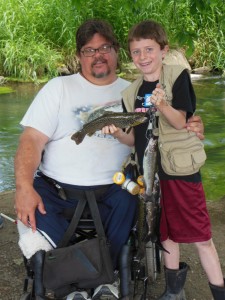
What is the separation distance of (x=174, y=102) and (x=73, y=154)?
74 centimetres

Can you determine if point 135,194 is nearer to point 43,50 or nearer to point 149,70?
point 149,70

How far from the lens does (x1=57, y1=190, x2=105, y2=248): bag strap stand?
269cm

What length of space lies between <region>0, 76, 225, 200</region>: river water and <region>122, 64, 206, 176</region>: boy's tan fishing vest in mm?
2927

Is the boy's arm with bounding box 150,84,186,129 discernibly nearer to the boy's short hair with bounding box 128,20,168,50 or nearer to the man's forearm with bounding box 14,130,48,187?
the boy's short hair with bounding box 128,20,168,50

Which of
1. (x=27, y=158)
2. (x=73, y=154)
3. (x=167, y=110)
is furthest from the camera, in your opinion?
(x=73, y=154)

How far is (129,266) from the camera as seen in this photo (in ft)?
8.57

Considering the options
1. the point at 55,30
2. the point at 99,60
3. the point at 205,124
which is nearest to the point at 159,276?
the point at 99,60

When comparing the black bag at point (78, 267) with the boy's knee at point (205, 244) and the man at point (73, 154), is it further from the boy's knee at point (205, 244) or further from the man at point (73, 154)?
the boy's knee at point (205, 244)

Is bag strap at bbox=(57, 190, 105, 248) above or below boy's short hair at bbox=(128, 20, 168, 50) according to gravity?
below

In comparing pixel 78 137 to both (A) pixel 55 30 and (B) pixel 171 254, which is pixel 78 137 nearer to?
(B) pixel 171 254

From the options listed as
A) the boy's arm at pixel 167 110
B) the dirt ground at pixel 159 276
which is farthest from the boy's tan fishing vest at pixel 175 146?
the dirt ground at pixel 159 276

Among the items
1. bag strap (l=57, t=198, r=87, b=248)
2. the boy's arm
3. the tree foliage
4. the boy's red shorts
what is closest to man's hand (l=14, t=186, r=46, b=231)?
bag strap (l=57, t=198, r=87, b=248)

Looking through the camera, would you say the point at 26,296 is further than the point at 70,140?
No

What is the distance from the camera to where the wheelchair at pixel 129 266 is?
8.43 ft
